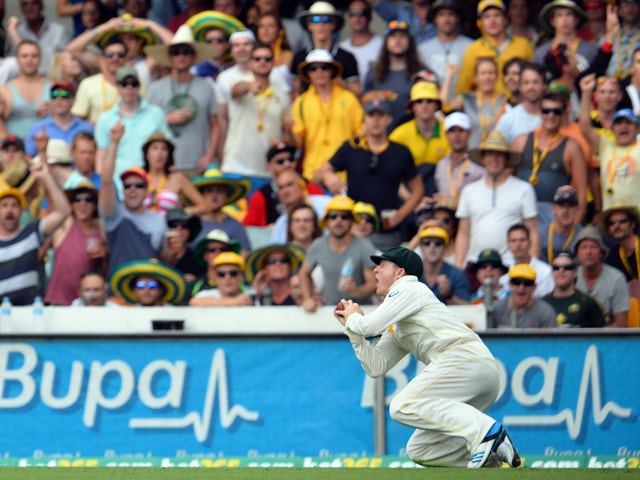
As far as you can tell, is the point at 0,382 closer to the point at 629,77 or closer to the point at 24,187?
the point at 24,187

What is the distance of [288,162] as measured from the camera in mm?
15008

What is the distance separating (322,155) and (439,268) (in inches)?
106

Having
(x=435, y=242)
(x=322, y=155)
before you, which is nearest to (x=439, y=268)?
(x=435, y=242)

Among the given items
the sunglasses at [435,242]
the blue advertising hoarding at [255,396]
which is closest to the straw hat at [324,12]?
the sunglasses at [435,242]

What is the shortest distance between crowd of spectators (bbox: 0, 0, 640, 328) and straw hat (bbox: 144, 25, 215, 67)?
0.07 feet

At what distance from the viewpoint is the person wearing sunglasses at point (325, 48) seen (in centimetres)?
1606

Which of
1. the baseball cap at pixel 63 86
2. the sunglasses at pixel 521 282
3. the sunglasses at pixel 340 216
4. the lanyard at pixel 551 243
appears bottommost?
the sunglasses at pixel 521 282

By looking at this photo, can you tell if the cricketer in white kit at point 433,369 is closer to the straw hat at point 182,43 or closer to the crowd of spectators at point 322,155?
the crowd of spectators at point 322,155

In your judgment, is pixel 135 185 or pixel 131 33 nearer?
pixel 135 185

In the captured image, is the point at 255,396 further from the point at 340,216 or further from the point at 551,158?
the point at 551,158

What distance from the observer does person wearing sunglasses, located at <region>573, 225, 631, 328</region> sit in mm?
12883

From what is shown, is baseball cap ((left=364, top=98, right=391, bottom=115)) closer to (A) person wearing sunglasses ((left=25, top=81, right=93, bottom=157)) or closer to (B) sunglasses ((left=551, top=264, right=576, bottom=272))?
(B) sunglasses ((left=551, top=264, right=576, bottom=272))

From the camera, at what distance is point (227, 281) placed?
42.4ft

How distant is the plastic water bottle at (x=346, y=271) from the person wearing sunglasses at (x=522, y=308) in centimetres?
124
